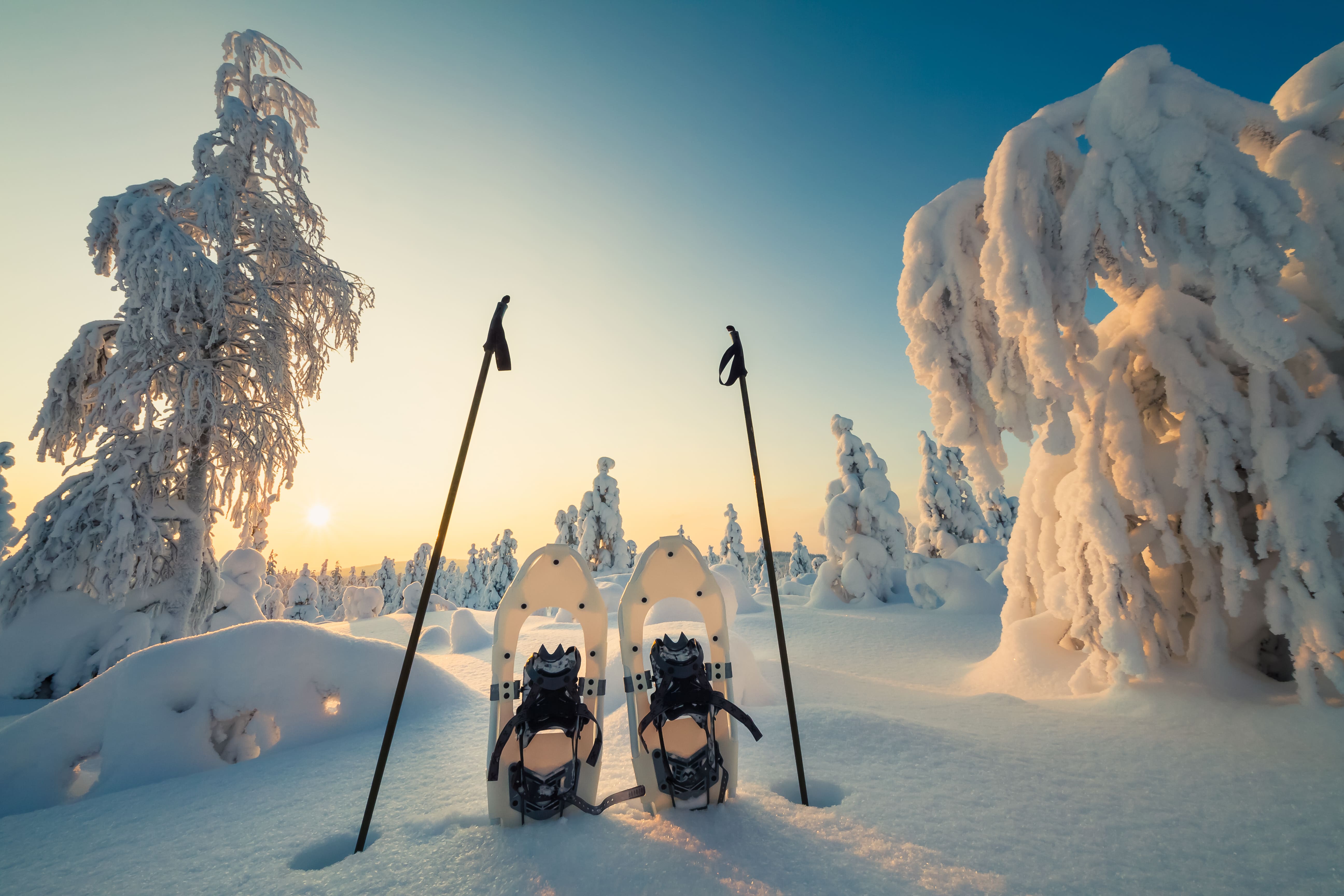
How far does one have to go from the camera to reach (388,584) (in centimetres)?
4588

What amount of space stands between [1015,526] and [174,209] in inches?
481

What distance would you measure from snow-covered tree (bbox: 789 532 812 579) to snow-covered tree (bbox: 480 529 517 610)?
22.2 metres

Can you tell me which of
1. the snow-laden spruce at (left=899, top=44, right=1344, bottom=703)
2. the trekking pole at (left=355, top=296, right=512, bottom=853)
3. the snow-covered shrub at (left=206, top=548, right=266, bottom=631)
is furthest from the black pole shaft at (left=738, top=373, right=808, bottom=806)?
the snow-covered shrub at (left=206, top=548, right=266, bottom=631)

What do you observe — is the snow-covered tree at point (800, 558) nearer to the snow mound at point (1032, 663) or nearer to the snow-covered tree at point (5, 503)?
the snow mound at point (1032, 663)

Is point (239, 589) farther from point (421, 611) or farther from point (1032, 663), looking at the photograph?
point (1032, 663)

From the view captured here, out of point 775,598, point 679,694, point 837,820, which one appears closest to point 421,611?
point 679,694

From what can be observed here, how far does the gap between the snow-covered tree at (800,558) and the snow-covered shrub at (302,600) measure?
3101cm

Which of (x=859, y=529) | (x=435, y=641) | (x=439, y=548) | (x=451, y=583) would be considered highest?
Answer: (x=439, y=548)

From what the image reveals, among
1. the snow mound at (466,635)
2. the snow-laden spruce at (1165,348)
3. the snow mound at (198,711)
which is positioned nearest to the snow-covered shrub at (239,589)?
the snow mound at (466,635)

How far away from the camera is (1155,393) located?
4840 millimetres

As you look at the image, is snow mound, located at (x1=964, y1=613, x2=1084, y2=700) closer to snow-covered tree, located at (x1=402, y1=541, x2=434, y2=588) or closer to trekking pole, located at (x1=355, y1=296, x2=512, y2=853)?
trekking pole, located at (x1=355, y1=296, x2=512, y2=853)

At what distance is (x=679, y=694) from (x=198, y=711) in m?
3.85

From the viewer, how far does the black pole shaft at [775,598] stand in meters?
Result: 2.76

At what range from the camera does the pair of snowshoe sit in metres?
2.65
